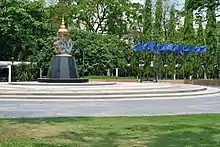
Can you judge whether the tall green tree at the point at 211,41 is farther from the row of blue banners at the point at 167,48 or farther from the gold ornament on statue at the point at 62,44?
the gold ornament on statue at the point at 62,44

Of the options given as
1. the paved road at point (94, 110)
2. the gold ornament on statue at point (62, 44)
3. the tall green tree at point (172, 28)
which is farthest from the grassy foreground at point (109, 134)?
the tall green tree at point (172, 28)

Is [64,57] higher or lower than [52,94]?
higher

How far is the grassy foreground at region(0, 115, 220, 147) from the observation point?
251 inches

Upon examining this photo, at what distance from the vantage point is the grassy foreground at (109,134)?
6.38 metres

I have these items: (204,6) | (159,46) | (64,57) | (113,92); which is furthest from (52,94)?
(159,46)

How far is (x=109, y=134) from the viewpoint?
7.39m

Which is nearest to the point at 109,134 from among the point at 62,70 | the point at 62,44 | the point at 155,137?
the point at 155,137

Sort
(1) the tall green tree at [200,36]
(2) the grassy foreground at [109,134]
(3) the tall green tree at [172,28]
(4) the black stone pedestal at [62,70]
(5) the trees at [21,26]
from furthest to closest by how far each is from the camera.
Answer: (3) the tall green tree at [172,28], (1) the tall green tree at [200,36], (5) the trees at [21,26], (4) the black stone pedestal at [62,70], (2) the grassy foreground at [109,134]

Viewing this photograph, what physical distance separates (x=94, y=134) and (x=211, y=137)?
230 cm

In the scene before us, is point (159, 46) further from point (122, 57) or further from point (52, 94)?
point (52, 94)

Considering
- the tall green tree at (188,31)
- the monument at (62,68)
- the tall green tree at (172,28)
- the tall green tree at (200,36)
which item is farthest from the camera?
the tall green tree at (172,28)

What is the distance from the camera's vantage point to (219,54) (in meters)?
41.8

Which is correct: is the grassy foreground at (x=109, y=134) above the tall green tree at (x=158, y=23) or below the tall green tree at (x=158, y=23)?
below

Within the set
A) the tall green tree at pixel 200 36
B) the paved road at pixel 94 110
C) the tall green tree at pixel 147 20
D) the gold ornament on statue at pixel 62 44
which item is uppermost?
the tall green tree at pixel 147 20
